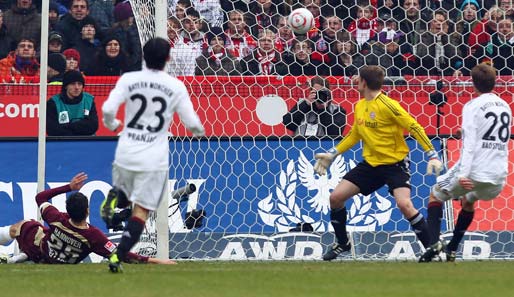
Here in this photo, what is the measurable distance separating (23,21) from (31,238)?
21.7ft

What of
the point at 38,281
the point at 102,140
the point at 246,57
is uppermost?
the point at 246,57

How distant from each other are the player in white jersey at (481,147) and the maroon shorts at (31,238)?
3.98 metres

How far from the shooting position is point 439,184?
11547 millimetres

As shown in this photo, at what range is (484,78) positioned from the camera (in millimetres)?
11023

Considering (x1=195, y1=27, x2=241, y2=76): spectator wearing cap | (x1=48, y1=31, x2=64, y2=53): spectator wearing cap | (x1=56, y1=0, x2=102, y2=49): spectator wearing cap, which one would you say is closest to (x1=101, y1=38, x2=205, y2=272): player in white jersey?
(x1=195, y1=27, x2=241, y2=76): spectator wearing cap

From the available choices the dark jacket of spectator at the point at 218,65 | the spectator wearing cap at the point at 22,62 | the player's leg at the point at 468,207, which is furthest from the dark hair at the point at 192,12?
the player's leg at the point at 468,207

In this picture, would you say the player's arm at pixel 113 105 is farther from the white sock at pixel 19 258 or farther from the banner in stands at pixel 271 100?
the banner in stands at pixel 271 100

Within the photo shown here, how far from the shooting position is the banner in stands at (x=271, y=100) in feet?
46.1

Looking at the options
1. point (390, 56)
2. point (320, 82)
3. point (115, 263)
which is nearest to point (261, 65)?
point (320, 82)

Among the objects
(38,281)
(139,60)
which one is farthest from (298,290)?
(139,60)

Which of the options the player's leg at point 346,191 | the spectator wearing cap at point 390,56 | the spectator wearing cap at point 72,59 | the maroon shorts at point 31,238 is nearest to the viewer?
the player's leg at point 346,191

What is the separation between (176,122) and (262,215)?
1540 mm

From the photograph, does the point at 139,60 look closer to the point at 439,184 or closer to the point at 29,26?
the point at 29,26

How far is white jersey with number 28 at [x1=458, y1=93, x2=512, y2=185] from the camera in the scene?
10.9m
